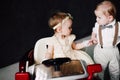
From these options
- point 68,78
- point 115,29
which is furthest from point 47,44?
point 115,29

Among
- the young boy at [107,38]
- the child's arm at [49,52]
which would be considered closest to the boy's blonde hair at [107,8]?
the young boy at [107,38]

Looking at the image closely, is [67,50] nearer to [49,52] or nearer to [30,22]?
[49,52]

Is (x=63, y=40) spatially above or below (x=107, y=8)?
below

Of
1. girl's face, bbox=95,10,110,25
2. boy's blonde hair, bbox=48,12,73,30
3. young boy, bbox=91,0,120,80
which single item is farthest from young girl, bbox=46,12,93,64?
girl's face, bbox=95,10,110,25

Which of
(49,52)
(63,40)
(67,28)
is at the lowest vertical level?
(49,52)

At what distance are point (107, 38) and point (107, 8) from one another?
9.9 inches

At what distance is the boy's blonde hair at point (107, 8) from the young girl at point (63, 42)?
0.90 ft

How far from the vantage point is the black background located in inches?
84.0

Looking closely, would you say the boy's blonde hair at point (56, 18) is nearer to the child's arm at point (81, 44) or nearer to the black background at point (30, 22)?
the black background at point (30, 22)

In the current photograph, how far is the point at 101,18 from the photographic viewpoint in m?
2.13

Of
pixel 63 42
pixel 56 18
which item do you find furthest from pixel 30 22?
pixel 63 42

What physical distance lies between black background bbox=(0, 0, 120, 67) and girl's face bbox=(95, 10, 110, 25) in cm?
4

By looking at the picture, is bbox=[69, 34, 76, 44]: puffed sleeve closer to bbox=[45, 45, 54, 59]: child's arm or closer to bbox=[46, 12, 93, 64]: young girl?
bbox=[46, 12, 93, 64]: young girl

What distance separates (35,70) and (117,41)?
72 centimetres
